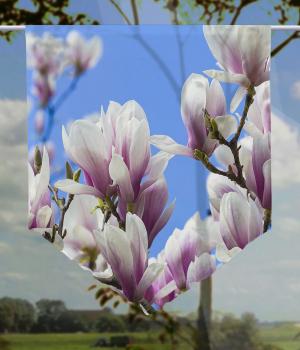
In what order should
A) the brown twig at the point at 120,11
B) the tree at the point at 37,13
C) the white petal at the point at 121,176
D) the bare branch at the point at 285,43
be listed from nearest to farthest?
the white petal at the point at 121,176, the bare branch at the point at 285,43, the brown twig at the point at 120,11, the tree at the point at 37,13

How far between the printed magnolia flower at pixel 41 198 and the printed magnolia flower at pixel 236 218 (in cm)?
42

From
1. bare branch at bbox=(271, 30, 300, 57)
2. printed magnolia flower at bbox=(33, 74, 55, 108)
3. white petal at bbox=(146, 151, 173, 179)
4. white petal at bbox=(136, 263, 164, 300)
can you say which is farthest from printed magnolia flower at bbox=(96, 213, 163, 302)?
bare branch at bbox=(271, 30, 300, 57)

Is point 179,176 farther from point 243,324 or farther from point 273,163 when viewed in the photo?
point 243,324

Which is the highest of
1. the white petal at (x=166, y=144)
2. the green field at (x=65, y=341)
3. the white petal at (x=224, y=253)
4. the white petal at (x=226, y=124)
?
the white petal at (x=226, y=124)

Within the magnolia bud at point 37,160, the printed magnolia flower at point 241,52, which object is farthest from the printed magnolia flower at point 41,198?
the printed magnolia flower at point 241,52

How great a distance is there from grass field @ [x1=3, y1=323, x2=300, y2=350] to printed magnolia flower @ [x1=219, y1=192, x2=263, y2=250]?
0.29 meters

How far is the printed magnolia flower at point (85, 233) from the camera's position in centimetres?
170

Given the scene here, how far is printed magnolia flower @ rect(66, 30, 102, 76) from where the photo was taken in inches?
68.2

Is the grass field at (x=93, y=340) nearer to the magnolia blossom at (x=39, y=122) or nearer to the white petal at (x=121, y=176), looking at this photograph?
the white petal at (x=121, y=176)

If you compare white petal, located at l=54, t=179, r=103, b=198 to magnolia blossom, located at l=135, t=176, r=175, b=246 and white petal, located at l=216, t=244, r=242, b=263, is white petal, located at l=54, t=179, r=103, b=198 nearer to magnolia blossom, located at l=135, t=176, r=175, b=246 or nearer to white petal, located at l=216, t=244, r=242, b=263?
magnolia blossom, located at l=135, t=176, r=175, b=246

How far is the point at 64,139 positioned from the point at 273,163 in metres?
0.53

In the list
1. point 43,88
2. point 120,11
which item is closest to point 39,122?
point 43,88

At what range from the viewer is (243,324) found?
1819mm

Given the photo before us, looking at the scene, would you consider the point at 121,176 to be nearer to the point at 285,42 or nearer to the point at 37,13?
the point at 285,42
